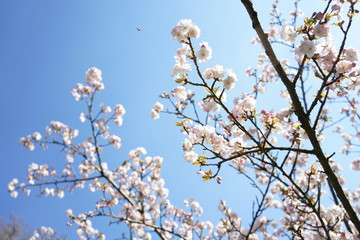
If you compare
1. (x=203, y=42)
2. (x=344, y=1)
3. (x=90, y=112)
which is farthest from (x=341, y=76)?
(x=90, y=112)

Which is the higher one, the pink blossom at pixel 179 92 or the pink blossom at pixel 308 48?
the pink blossom at pixel 179 92

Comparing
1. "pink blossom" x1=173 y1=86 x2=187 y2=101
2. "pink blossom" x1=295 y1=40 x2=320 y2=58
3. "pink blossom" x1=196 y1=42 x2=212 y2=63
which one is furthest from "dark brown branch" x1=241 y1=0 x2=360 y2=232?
"pink blossom" x1=173 y1=86 x2=187 y2=101

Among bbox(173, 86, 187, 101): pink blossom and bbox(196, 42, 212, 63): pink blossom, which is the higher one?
bbox(196, 42, 212, 63): pink blossom

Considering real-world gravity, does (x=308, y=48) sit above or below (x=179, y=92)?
below

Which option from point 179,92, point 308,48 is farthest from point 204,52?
point 308,48

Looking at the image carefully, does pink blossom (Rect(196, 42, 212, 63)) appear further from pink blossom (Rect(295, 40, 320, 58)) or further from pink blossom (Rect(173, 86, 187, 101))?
pink blossom (Rect(295, 40, 320, 58))

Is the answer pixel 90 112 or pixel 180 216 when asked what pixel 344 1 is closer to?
pixel 90 112

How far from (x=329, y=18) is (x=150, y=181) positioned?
24.7 feet

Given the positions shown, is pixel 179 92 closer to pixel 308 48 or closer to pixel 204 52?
pixel 204 52

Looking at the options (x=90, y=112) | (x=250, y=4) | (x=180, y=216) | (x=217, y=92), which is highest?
(x=90, y=112)

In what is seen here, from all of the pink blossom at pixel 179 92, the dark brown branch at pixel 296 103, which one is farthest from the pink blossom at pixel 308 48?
the pink blossom at pixel 179 92

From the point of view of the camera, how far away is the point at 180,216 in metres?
9.27

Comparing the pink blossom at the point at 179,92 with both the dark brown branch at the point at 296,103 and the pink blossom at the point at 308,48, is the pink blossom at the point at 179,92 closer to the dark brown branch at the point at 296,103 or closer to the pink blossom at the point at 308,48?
the dark brown branch at the point at 296,103

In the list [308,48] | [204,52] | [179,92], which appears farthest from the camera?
[179,92]
